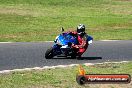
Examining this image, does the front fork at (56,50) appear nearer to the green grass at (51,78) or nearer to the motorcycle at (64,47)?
the motorcycle at (64,47)

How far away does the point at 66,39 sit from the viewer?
17.3 meters

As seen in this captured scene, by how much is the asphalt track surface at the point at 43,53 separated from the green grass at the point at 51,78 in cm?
137

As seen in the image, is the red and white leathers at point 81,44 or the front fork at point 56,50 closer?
the front fork at point 56,50

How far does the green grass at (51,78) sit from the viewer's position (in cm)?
1166

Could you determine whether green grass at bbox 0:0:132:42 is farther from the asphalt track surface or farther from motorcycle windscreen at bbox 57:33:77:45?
motorcycle windscreen at bbox 57:33:77:45

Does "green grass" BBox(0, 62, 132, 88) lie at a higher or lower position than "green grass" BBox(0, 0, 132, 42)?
higher

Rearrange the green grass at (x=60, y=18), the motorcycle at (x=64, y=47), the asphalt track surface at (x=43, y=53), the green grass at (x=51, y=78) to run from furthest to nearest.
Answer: the green grass at (x=60, y=18) → the motorcycle at (x=64, y=47) → the asphalt track surface at (x=43, y=53) → the green grass at (x=51, y=78)

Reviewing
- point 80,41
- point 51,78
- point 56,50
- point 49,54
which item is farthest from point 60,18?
point 51,78

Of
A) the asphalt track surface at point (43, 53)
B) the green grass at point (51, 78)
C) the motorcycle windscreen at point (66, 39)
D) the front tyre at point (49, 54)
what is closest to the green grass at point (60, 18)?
the asphalt track surface at point (43, 53)

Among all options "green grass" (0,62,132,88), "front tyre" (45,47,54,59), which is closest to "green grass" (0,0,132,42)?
"front tyre" (45,47,54,59)

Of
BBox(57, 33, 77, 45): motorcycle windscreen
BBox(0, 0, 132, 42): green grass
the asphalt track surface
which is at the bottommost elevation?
BBox(0, 0, 132, 42): green grass

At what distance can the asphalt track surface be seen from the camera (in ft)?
51.4

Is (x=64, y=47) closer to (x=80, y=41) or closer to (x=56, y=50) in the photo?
(x=56, y=50)

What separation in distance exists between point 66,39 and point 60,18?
18.7m
